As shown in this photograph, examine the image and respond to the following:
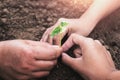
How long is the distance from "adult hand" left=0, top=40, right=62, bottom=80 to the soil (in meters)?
0.24

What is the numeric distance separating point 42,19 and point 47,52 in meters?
0.61

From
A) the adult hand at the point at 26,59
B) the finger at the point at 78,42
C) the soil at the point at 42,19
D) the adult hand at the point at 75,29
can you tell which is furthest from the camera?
the soil at the point at 42,19

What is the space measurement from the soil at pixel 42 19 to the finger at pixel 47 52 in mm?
218

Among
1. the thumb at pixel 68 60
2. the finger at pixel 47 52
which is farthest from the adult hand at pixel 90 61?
the finger at pixel 47 52

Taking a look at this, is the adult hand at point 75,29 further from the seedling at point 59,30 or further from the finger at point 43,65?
the finger at point 43,65

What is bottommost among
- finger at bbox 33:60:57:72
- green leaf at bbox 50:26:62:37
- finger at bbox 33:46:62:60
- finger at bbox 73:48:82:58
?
finger at bbox 33:60:57:72

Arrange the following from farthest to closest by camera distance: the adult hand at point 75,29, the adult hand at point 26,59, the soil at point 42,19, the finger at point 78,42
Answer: the soil at point 42,19 < the adult hand at point 75,29 < the finger at point 78,42 < the adult hand at point 26,59

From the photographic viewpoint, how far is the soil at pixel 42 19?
6.67 feet

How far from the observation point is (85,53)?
165 cm

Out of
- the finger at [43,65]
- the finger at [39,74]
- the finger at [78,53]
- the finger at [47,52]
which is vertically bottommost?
A: the finger at [39,74]

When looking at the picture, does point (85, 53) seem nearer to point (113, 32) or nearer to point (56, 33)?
point (56, 33)

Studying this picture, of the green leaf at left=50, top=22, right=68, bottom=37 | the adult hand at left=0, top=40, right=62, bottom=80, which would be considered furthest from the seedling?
the adult hand at left=0, top=40, right=62, bottom=80

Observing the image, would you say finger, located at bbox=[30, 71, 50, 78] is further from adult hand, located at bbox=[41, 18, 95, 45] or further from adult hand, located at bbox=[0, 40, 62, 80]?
adult hand, located at bbox=[41, 18, 95, 45]

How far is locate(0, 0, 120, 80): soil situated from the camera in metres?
2.03
